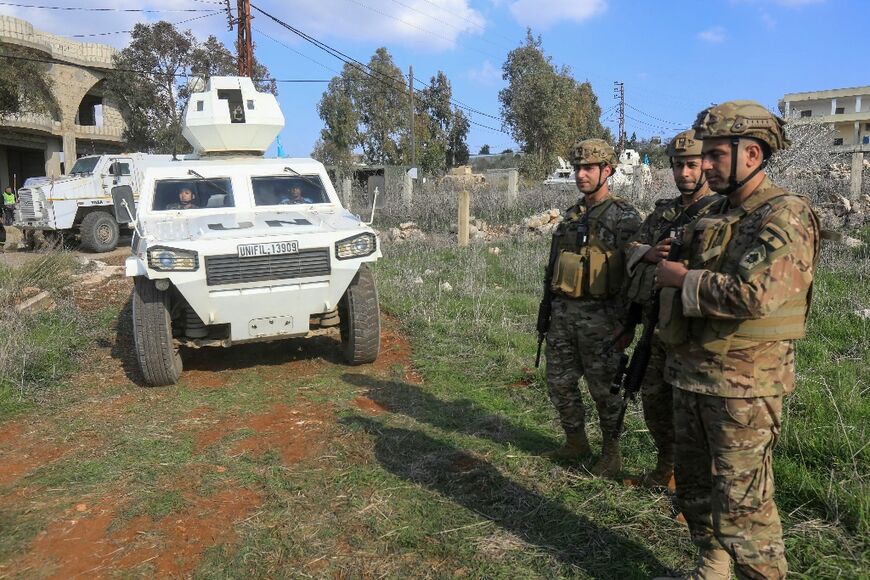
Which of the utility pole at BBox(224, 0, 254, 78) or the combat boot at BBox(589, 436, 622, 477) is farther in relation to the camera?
the utility pole at BBox(224, 0, 254, 78)

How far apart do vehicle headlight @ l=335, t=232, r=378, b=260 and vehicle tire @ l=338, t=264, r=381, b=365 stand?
273 millimetres

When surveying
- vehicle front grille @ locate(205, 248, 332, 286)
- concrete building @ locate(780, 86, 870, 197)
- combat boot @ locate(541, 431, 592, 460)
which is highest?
concrete building @ locate(780, 86, 870, 197)

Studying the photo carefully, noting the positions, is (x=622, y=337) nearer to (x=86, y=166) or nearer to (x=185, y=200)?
(x=185, y=200)

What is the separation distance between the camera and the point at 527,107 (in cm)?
2659

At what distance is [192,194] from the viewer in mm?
5602

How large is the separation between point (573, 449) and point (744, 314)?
171 cm

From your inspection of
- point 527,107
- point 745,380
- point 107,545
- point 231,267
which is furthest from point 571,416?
point 527,107

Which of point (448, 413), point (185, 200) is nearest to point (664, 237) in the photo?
point (448, 413)

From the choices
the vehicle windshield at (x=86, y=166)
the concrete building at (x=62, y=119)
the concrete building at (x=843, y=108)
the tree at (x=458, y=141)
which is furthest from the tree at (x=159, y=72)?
the concrete building at (x=843, y=108)

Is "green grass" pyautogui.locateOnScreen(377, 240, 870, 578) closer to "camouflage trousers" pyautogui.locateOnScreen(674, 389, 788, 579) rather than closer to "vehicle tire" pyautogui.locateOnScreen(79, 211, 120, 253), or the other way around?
"camouflage trousers" pyautogui.locateOnScreen(674, 389, 788, 579)

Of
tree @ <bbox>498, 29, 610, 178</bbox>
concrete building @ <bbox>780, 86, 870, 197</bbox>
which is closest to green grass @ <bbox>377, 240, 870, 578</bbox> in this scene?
tree @ <bbox>498, 29, 610, 178</bbox>

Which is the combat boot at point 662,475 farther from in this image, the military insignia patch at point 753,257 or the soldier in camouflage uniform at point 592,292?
the military insignia patch at point 753,257

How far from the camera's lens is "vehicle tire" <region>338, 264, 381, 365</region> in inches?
203

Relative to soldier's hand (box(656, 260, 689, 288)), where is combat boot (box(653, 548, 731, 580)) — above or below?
below
